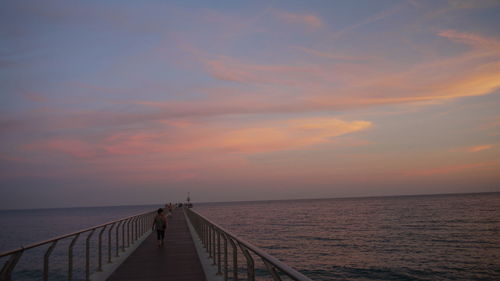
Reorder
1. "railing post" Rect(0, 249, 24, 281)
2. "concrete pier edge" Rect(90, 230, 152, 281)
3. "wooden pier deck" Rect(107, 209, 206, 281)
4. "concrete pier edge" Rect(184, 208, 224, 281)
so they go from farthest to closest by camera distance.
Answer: "wooden pier deck" Rect(107, 209, 206, 281)
"concrete pier edge" Rect(90, 230, 152, 281)
"concrete pier edge" Rect(184, 208, 224, 281)
"railing post" Rect(0, 249, 24, 281)

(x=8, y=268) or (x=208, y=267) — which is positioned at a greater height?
(x=8, y=268)

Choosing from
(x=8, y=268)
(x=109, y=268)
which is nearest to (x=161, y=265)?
(x=109, y=268)

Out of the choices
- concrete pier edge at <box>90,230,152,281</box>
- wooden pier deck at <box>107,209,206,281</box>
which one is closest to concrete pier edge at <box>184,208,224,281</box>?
wooden pier deck at <box>107,209,206,281</box>

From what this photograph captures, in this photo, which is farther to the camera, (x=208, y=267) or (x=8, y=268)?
(x=208, y=267)

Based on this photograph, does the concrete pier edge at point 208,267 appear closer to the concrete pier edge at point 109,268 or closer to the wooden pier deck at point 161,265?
the wooden pier deck at point 161,265

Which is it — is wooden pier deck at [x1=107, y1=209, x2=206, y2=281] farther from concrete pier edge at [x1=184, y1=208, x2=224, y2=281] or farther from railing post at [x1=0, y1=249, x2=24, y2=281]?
railing post at [x1=0, y1=249, x2=24, y2=281]

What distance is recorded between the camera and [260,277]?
52.0 feet

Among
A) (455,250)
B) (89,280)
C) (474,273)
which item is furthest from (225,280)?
(455,250)

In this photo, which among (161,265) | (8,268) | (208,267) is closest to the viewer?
(8,268)

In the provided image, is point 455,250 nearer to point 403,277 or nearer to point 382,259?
point 382,259

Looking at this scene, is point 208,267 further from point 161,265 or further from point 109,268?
point 109,268

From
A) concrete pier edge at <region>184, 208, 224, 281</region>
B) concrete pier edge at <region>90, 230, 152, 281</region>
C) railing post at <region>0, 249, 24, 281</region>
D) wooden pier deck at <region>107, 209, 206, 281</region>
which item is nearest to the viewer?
railing post at <region>0, 249, 24, 281</region>

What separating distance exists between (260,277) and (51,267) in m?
11.1

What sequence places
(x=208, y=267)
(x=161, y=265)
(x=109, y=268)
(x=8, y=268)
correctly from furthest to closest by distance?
1. (x=161, y=265)
2. (x=109, y=268)
3. (x=208, y=267)
4. (x=8, y=268)
